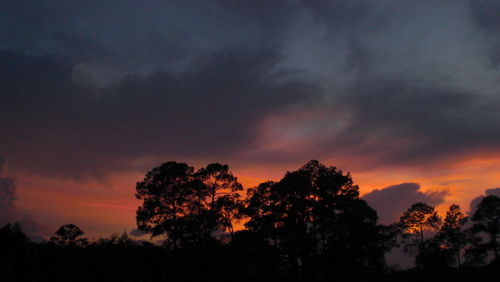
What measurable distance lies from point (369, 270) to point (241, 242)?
1627 cm

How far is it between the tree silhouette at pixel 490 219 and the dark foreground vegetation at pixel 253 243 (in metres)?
0.13

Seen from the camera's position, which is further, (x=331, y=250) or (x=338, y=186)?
(x=338, y=186)

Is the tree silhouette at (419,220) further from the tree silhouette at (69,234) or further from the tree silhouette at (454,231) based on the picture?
the tree silhouette at (69,234)

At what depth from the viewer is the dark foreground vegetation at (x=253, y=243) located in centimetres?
3284

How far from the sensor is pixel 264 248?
4025cm

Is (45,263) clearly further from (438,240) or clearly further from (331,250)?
(438,240)

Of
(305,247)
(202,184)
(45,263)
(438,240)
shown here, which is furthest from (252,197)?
(438,240)

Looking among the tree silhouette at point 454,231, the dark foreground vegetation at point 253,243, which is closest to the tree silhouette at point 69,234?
the dark foreground vegetation at point 253,243

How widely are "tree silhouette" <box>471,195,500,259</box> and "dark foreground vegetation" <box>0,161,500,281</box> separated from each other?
0.13 metres

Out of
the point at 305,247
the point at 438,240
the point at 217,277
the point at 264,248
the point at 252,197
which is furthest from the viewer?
the point at 438,240

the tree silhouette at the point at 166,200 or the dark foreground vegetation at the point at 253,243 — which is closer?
the dark foreground vegetation at the point at 253,243

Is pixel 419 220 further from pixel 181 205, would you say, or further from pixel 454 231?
pixel 181 205

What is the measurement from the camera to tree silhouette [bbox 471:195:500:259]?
53750 mm

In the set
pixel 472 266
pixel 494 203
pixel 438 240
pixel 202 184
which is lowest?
pixel 472 266
